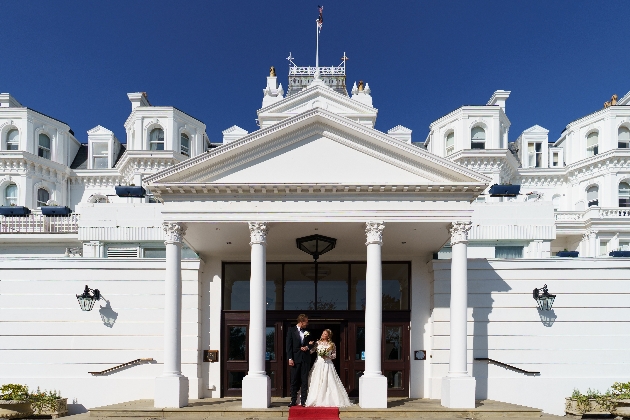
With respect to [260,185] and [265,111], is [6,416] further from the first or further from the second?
[265,111]

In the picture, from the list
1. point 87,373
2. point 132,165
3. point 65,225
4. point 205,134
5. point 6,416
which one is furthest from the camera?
point 205,134

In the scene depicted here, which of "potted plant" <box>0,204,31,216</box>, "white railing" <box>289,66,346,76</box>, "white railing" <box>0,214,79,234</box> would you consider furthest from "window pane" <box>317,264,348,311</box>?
"white railing" <box>289,66,346,76</box>

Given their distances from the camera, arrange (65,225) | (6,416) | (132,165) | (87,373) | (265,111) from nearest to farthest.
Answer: (6,416) → (87,373) → (65,225) → (265,111) → (132,165)

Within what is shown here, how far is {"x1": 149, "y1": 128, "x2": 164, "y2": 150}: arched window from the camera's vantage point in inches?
1367

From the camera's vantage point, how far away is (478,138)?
113 feet

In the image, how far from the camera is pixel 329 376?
14.0m

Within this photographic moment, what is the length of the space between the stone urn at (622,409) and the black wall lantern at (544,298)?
3.07 meters

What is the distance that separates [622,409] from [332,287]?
8.83 meters

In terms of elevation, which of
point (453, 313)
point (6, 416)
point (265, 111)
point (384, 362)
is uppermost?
point (265, 111)

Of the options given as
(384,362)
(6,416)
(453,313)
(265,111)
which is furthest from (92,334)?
(265,111)

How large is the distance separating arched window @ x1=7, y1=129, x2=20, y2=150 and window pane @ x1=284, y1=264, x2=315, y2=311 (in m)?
24.5

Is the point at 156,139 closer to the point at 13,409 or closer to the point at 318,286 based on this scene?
the point at 318,286

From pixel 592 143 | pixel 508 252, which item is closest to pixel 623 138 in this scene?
pixel 592 143

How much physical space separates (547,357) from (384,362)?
486 centimetres
